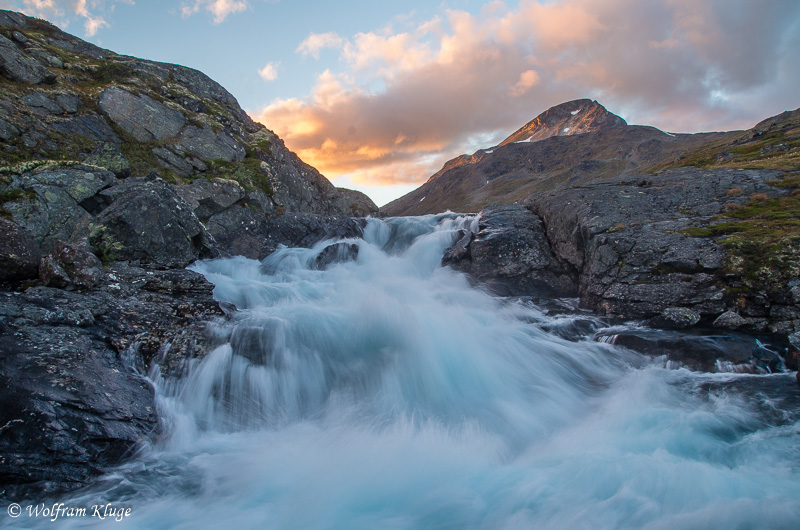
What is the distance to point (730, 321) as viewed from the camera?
8523mm

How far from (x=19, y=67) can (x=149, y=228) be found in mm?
14854

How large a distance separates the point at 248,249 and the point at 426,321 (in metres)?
11.0

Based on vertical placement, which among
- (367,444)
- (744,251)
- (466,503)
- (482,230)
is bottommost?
(466,503)

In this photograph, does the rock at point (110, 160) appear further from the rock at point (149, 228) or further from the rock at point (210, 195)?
the rock at point (149, 228)

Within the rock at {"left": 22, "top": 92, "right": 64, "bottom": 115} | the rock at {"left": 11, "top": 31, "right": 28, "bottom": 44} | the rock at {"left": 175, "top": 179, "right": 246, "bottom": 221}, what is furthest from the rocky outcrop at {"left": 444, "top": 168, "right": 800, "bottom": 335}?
the rock at {"left": 11, "top": 31, "right": 28, "bottom": 44}

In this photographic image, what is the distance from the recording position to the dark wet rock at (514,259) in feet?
44.9

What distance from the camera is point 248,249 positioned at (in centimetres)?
1716

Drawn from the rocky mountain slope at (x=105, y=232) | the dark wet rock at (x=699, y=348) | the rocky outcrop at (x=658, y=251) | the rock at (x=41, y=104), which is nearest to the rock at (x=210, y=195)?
the rocky mountain slope at (x=105, y=232)

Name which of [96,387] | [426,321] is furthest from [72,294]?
[426,321]

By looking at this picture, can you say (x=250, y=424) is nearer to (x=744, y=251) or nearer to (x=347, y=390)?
(x=347, y=390)

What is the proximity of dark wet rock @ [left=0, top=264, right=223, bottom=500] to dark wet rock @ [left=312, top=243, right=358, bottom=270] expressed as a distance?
869 cm

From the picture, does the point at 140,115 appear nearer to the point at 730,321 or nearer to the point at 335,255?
the point at 335,255

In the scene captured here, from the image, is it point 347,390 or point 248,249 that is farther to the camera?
point 248,249

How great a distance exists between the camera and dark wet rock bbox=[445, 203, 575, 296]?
1370 cm
